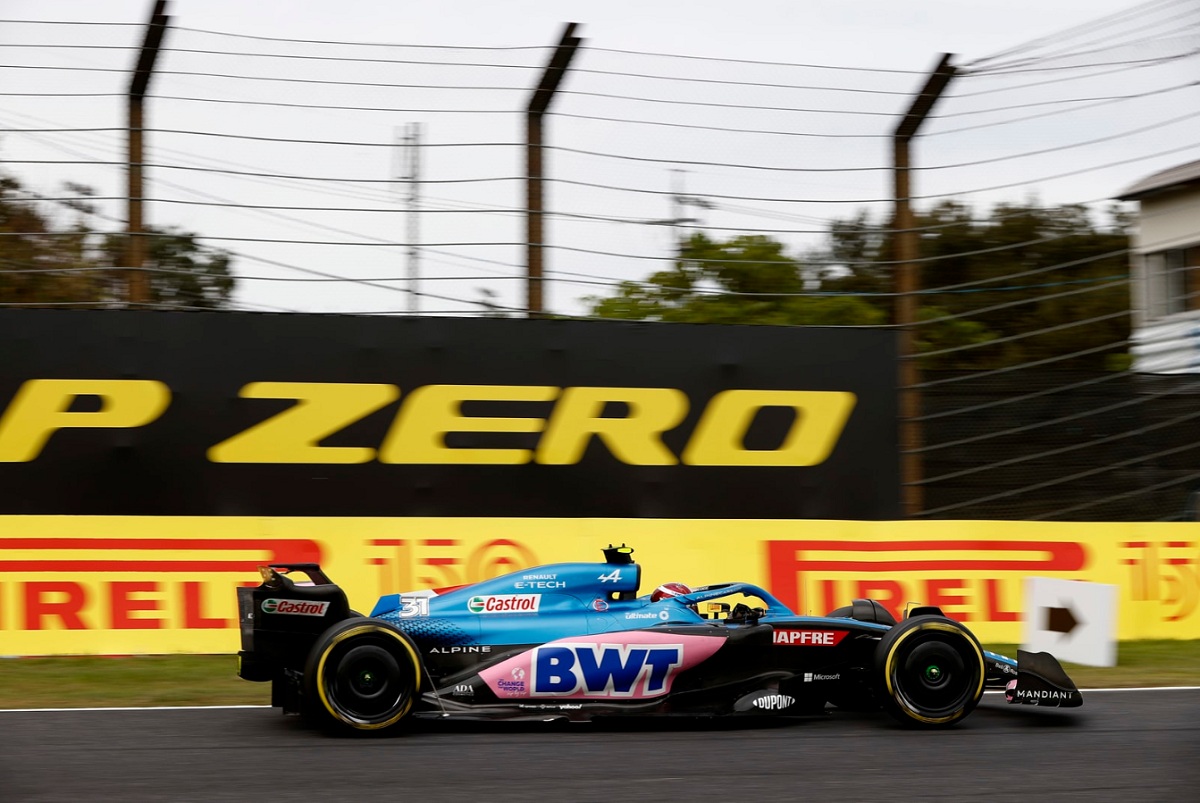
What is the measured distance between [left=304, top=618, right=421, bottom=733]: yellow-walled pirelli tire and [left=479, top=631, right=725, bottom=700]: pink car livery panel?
40cm

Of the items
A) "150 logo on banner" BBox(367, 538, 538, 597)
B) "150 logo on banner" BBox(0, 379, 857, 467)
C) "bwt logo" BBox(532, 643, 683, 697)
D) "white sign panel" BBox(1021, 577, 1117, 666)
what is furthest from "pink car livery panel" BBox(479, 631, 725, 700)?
"150 logo on banner" BBox(0, 379, 857, 467)

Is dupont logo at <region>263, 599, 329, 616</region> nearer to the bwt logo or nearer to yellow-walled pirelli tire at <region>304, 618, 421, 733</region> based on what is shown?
yellow-walled pirelli tire at <region>304, 618, 421, 733</region>

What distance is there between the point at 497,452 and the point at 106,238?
362 cm

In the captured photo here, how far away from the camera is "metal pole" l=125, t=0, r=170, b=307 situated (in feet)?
34.5

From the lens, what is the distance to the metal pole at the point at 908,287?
11.4m

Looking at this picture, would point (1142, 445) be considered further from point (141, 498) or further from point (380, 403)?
point (141, 498)

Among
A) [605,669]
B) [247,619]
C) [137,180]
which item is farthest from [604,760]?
[137,180]

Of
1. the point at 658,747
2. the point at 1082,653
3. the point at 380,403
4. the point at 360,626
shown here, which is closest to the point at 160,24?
the point at 380,403

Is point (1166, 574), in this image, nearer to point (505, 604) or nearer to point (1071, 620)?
point (1071, 620)

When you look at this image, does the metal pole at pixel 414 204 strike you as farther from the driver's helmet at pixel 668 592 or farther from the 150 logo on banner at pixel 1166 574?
the 150 logo on banner at pixel 1166 574

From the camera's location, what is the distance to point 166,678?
864cm

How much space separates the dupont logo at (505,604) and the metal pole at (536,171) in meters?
4.50

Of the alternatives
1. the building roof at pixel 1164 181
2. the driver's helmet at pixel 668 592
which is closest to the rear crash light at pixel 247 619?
the driver's helmet at pixel 668 592

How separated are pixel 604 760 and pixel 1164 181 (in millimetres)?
19796
